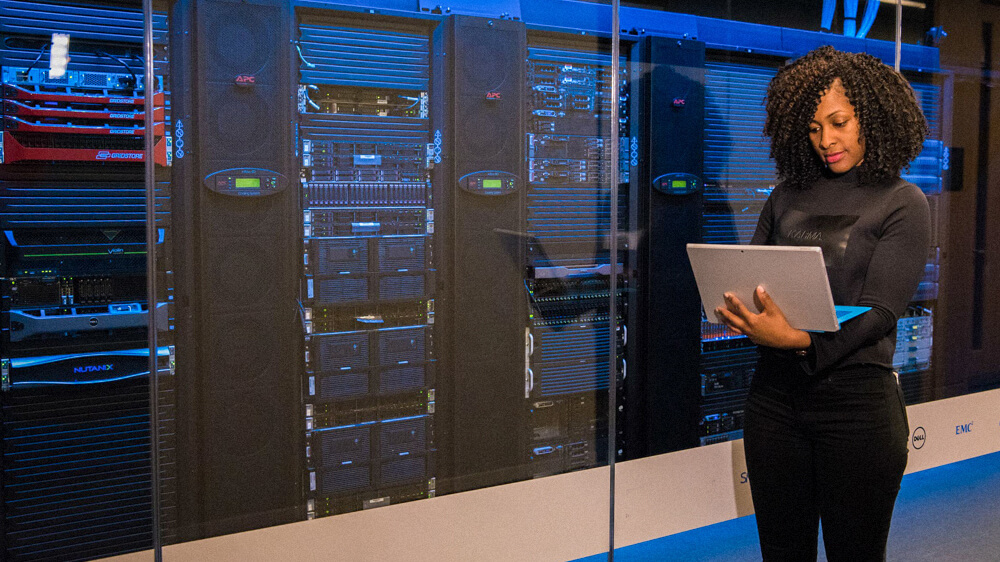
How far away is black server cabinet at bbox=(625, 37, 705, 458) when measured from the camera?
244 centimetres

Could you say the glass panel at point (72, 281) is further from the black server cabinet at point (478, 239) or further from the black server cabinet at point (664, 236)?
the black server cabinet at point (664, 236)

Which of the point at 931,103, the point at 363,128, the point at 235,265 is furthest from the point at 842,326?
the point at 931,103

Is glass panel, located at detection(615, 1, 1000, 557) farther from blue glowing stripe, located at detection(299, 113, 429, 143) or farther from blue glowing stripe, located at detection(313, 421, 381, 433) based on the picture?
blue glowing stripe, located at detection(313, 421, 381, 433)

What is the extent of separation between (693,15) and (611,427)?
4.92 ft

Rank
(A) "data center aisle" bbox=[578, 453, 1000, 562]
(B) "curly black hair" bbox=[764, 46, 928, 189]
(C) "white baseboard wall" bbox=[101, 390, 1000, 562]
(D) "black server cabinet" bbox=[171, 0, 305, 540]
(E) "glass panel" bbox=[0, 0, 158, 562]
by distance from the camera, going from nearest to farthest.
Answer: (B) "curly black hair" bbox=[764, 46, 928, 189] < (E) "glass panel" bbox=[0, 0, 158, 562] < (D) "black server cabinet" bbox=[171, 0, 305, 540] < (C) "white baseboard wall" bbox=[101, 390, 1000, 562] < (A) "data center aisle" bbox=[578, 453, 1000, 562]

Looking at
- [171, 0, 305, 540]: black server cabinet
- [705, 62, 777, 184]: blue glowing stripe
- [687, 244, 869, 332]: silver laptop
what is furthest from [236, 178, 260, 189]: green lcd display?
[705, 62, 777, 184]: blue glowing stripe

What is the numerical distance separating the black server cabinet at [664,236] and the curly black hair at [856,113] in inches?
32.8

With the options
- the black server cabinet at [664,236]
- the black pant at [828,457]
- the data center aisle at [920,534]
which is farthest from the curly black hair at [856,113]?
the data center aisle at [920,534]

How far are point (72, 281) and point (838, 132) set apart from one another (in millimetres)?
1844

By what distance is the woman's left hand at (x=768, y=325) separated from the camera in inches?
54.0

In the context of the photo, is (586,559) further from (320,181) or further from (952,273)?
(952,273)

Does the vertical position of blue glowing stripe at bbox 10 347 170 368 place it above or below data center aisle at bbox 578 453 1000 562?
above

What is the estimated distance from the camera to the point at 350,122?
202cm

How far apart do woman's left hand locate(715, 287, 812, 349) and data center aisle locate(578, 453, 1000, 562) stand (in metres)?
1.30
